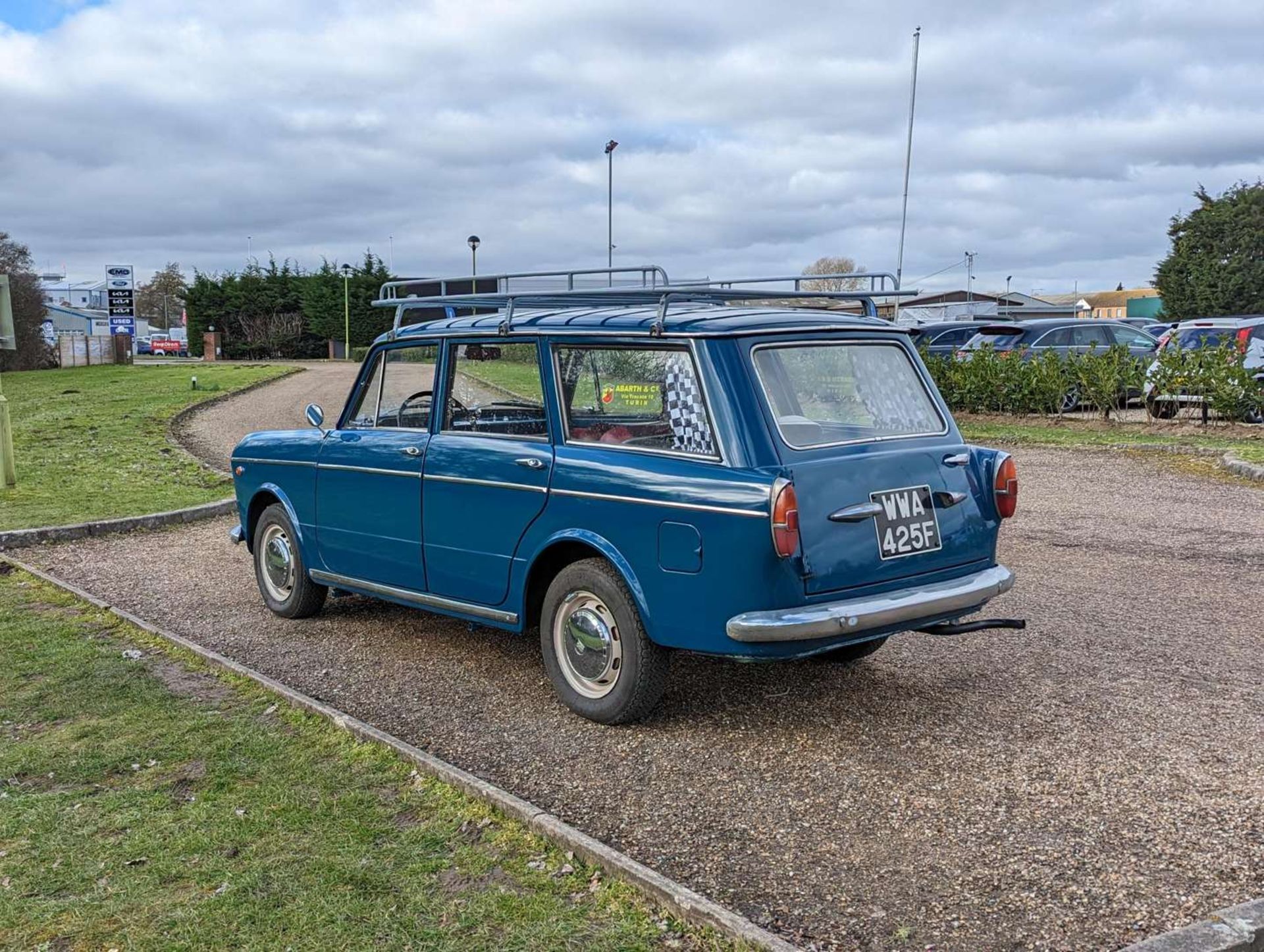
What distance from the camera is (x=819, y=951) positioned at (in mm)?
3207

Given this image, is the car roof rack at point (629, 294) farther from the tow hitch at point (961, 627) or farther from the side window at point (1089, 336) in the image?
the side window at point (1089, 336)

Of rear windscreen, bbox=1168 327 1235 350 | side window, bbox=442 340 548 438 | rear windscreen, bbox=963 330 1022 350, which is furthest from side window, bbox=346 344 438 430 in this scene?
rear windscreen, bbox=963 330 1022 350

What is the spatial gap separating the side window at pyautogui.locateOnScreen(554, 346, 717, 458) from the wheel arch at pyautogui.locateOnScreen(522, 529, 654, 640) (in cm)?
45

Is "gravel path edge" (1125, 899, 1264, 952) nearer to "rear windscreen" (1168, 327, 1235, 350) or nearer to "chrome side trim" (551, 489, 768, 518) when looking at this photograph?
"chrome side trim" (551, 489, 768, 518)

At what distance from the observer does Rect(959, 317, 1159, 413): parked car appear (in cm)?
2044

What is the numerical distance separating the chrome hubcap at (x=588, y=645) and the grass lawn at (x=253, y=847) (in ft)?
3.03

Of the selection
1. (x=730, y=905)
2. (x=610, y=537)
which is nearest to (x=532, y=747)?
(x=610, y=537)

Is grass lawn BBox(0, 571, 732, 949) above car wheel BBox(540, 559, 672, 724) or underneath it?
underneath

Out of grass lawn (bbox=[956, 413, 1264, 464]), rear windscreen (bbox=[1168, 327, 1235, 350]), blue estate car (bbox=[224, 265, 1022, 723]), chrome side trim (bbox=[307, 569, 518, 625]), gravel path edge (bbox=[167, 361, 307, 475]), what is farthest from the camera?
rear windscreen (bbox=[1168, 327, 1235, 350])

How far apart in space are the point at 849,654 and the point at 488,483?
2047 mm

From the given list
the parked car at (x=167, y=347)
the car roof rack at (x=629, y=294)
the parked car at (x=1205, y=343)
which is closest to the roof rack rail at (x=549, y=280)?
the car roof rack at (x=629, y=294)

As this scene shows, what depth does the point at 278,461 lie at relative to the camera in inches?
275

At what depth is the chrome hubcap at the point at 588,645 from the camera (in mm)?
5023

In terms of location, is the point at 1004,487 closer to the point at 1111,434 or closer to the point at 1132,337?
the point at 1111,434
